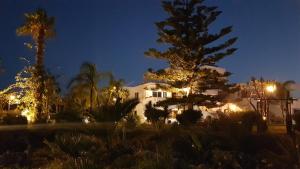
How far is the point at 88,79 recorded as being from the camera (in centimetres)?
3170

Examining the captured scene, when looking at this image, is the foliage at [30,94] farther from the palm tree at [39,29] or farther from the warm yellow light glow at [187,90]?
the warm yellow light glow at [187,90]

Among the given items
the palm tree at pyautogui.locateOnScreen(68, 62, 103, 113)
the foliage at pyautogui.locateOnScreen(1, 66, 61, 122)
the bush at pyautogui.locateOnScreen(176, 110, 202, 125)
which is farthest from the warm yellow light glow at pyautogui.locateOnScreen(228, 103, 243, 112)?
the foliage at pyautogui.locateOnScreen(1, 66, 61, 122)

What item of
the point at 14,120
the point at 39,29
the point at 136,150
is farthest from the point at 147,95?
the point at 136,150

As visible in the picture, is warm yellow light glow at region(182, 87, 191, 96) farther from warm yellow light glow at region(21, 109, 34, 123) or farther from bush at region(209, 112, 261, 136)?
warm yellow light glow at region(21, 109, 34, 123)

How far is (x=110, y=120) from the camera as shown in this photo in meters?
13.7

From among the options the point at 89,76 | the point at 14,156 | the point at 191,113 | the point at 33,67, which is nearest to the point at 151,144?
the point at 14,156

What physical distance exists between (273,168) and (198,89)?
61.3ft

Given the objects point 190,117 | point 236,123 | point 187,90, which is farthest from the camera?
point 187,90

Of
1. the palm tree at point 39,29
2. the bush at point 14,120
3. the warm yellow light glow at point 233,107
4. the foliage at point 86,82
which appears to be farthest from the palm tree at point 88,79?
the warm yellow light glow at point 233,107

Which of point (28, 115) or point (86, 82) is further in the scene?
point (86, 82)

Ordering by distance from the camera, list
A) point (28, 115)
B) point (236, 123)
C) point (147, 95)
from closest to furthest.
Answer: point (236, 123), point (28, 115), point (147, 95)

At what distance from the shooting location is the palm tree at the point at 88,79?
31438mm

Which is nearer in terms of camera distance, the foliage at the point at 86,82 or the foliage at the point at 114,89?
Answer: the foliage at the point at 86,82

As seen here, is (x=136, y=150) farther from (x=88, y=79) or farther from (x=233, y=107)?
(x=233, y=107)
